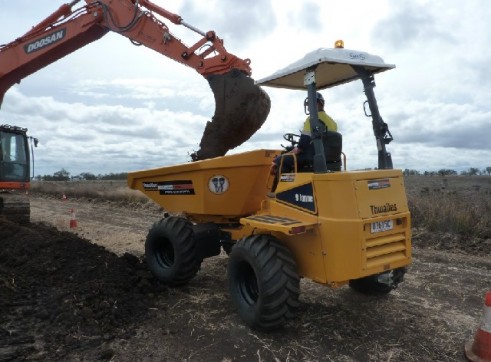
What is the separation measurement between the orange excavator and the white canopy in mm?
1229

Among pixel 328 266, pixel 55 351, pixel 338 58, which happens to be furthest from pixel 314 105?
pixel 55 351

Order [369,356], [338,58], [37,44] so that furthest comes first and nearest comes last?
[37,44]
[338,58]
[369,356]

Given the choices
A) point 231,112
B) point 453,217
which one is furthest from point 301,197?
point 453,217

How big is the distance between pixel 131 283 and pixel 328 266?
9.02ft

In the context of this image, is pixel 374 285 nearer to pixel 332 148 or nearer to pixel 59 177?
pixel 332 148

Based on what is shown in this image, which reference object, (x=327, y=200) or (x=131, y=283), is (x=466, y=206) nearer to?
(x=327, y=200)

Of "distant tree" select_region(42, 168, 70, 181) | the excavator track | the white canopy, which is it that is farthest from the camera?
"distant tree" select_region(42, 168, 70, 181)

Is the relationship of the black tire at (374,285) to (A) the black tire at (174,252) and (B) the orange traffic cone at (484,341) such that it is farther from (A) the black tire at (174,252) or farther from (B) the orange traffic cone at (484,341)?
(A) the black tire at (174,252)

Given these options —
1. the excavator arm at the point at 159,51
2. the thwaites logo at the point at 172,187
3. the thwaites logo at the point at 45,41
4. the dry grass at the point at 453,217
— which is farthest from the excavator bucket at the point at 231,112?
the dry grass at the point at 453,217

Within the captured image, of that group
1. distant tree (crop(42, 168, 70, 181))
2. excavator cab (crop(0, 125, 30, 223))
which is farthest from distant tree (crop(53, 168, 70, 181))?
excavator cab (crop(0, 125, 30, 223))

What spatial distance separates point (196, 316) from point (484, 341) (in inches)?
112

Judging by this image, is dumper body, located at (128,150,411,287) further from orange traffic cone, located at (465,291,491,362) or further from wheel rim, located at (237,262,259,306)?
orange traffic cone, located at (465,291,491,362)

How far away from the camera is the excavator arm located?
6531mm

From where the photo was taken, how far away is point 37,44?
914 centimetres
